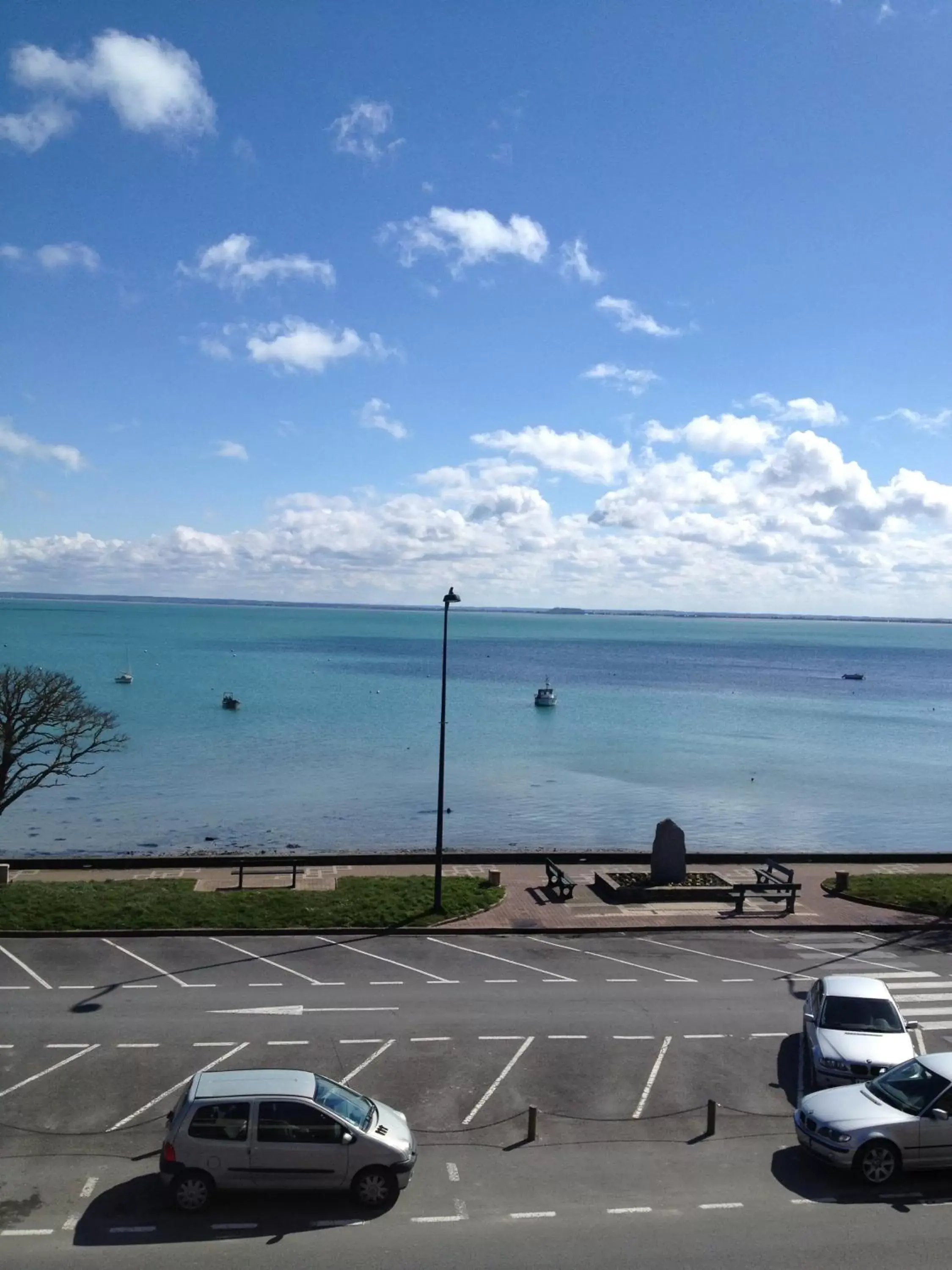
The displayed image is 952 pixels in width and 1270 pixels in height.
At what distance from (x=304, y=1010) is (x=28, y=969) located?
6268 millimetres

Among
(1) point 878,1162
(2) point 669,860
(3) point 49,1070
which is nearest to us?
(1) point 878,1162

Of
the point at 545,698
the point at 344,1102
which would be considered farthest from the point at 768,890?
the point at 545,698

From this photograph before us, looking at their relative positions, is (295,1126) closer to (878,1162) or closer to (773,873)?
(878,1162)

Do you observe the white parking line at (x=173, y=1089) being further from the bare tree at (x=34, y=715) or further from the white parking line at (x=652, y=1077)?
the bare tree at (x=34, y=715)

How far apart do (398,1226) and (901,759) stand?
81626 mm

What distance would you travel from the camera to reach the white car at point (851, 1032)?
610 inches

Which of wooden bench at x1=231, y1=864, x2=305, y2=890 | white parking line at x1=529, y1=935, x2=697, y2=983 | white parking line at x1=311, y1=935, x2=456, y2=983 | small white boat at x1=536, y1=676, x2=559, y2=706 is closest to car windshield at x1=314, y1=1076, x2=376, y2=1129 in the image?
white parking line at x1=311, y1=935, x2=456, y2=983

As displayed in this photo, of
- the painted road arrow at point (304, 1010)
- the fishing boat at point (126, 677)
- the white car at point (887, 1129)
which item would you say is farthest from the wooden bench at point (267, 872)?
the fishing boat at point (126, 677)

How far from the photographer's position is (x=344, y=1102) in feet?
41.4

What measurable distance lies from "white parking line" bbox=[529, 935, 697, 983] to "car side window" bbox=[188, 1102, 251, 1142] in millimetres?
11280

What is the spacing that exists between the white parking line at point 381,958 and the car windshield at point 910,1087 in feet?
30.4

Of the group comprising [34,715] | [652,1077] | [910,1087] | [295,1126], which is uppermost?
[34,715]

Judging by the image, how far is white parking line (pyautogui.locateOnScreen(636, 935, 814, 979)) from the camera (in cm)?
2184

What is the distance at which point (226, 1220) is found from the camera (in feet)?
38.6
